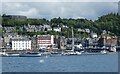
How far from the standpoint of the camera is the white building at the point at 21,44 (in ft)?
128

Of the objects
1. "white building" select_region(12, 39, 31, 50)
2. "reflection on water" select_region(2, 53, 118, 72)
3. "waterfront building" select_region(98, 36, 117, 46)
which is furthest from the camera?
"waterfront building" select_region(98, 36, 117, 46)

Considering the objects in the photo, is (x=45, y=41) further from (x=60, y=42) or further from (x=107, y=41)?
(x=107, y=41)

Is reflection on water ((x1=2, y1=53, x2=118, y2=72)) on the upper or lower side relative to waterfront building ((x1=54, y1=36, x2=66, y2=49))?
lower

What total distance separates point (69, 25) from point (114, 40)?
5.74m

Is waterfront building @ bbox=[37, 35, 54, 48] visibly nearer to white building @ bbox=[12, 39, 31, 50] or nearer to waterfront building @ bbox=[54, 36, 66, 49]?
waterfront building @ bbox=[54, 36, 66, 49]

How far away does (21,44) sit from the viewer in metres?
39.3

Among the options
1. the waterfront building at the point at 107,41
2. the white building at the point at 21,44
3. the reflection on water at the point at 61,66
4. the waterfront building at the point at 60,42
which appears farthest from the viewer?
the waterfront building at the point at 107,41

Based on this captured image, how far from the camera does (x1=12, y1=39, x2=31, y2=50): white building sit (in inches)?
1542

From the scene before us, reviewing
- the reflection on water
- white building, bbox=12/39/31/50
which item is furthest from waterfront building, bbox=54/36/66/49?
the reflection on water

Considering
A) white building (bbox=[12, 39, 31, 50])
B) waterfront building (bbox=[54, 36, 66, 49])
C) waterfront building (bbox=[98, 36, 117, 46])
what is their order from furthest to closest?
waterfront building (bbox=[98, 36, 117, 46]), waterfront building (bbox=[54, 36, 66, 49]), white building (bbox=[12, 39, 31, 50])

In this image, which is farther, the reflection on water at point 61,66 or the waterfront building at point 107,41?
the waterfront building at point 107,41

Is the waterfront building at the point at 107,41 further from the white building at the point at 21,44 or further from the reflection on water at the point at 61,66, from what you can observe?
the reflection on water at the point at 61,66

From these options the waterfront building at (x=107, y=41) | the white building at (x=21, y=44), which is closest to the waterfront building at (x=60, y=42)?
the white building at (x=21, y=44)

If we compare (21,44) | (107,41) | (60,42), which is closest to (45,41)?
(60,42)
